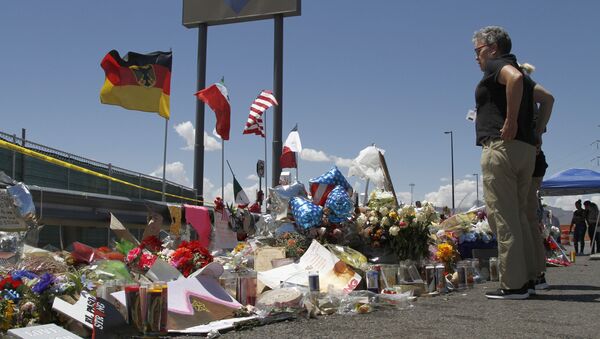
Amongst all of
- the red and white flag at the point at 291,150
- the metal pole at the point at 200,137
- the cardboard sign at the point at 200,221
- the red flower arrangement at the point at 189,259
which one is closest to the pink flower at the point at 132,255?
the red flower arrangement at the point at 189,259

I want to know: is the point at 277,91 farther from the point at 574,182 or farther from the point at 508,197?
the point at 508,197

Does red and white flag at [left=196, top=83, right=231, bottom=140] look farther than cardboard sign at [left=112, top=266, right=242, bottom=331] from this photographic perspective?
Yes

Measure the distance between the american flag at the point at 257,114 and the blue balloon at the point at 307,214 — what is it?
11.2 meters

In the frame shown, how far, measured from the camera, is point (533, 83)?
4668 millimetres

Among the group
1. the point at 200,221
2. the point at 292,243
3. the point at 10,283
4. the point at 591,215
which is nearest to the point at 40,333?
the point at 10,283

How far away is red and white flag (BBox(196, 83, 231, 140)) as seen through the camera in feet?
44.2

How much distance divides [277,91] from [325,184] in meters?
13.5

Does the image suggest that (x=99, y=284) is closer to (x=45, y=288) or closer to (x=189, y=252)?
(x=45, y=288)

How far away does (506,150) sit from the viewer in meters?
4.16

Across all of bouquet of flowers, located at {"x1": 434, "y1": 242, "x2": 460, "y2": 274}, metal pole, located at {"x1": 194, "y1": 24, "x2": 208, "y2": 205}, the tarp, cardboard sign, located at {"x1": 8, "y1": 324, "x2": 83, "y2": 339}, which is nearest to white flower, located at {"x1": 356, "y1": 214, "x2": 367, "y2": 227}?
bouquet of flowers, located at {"x1": 434, "y1": 242, "x2": 460, "y2": 274}

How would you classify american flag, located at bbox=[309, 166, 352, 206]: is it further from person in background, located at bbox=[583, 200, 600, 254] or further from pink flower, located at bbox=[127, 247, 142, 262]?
person in background, located at bbox=[583, 200, 600, 254]

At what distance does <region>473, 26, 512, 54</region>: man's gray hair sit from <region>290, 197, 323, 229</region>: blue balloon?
2001 mm

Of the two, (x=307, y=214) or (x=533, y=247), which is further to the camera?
(x=307, y=214)

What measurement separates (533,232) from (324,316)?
2200mm
